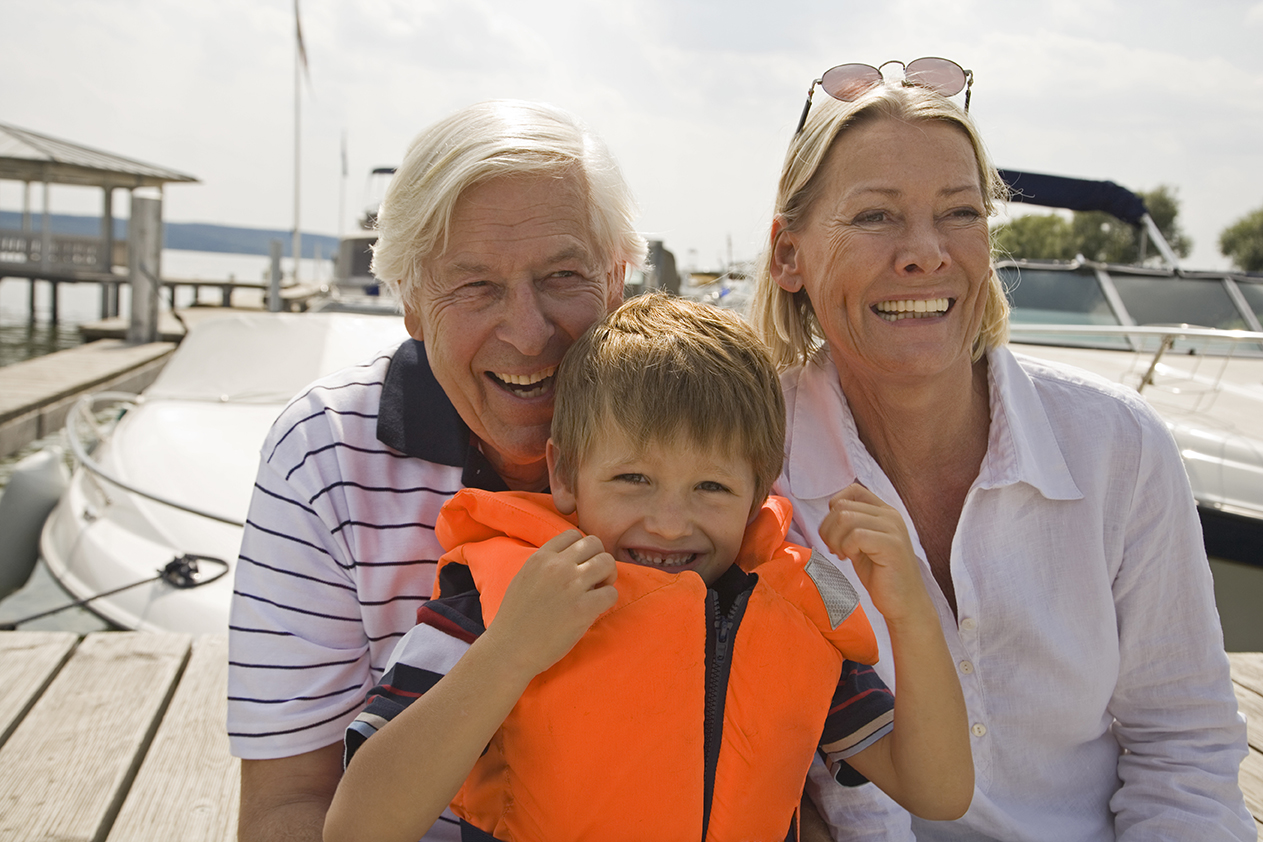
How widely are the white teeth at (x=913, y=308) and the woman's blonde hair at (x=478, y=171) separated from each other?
0.66 m

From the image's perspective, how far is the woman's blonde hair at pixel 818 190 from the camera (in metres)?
2.03

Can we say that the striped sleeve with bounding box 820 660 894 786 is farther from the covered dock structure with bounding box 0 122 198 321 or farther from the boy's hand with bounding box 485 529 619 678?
the covered dock structure with bounding box 0 122 198 321

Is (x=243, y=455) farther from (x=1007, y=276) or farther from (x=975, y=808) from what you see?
(x=1007, y=276)

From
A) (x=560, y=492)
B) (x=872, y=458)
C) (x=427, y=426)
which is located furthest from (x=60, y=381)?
(x=872, y=458)

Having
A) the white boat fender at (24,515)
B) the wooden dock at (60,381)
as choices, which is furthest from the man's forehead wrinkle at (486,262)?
the wooden dock at (60,381)

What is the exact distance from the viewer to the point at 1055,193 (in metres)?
7.33

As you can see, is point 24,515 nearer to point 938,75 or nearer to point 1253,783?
point 938,75

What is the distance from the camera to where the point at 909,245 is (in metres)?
1.97

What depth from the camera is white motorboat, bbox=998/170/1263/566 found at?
13.4 feet

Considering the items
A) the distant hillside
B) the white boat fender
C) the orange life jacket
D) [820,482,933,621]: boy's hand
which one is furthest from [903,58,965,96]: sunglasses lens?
the distant hillside

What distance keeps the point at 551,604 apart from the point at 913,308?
117cm

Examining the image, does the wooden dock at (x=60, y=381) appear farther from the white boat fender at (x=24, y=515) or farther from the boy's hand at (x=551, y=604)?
the boy's hand at (x=551, y=604)

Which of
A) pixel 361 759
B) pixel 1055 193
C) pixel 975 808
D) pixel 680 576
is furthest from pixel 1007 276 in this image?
pixel 361 759

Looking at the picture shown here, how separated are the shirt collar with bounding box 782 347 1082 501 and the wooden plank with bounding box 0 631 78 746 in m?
2.20
